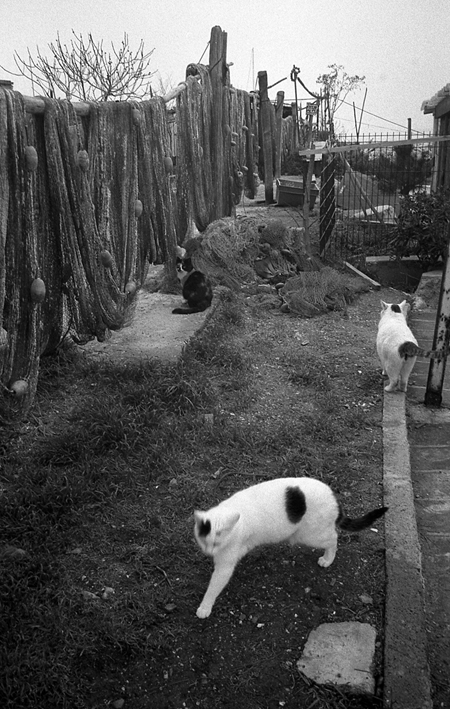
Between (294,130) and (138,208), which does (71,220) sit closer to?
(138,208)

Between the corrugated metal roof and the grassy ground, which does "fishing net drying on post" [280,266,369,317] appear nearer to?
the grassy ground

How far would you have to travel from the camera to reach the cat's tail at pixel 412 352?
201 inches

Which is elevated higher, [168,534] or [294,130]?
[294,130]

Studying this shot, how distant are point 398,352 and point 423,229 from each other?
485cm

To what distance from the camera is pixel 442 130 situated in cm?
1294

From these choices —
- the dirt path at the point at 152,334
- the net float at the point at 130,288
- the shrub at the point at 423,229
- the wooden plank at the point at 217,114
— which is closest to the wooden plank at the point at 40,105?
the net float at the point at 130,288

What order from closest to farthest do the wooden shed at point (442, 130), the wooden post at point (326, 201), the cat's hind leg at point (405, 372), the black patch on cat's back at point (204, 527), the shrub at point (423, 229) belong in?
the black patch on cat's back at point (204, 527) → the cat's hind leg at point (405, 372) → the shrub at point (423, 229) → the wooden post at point (326, 201) → the wooden shed at point (442, 130)

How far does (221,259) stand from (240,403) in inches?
156

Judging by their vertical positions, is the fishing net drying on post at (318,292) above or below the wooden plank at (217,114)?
below

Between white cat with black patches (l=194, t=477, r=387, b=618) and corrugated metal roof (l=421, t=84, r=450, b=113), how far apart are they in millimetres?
9892

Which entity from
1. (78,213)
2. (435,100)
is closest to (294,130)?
(435,100)

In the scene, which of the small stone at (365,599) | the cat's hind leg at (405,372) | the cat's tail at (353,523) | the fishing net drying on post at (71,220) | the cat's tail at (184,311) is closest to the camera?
the small stone at (365,599)

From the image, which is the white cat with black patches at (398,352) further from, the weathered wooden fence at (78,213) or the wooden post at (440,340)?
the weathered wooden fence at (78,213)

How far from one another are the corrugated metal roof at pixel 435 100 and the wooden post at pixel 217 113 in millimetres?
5690
